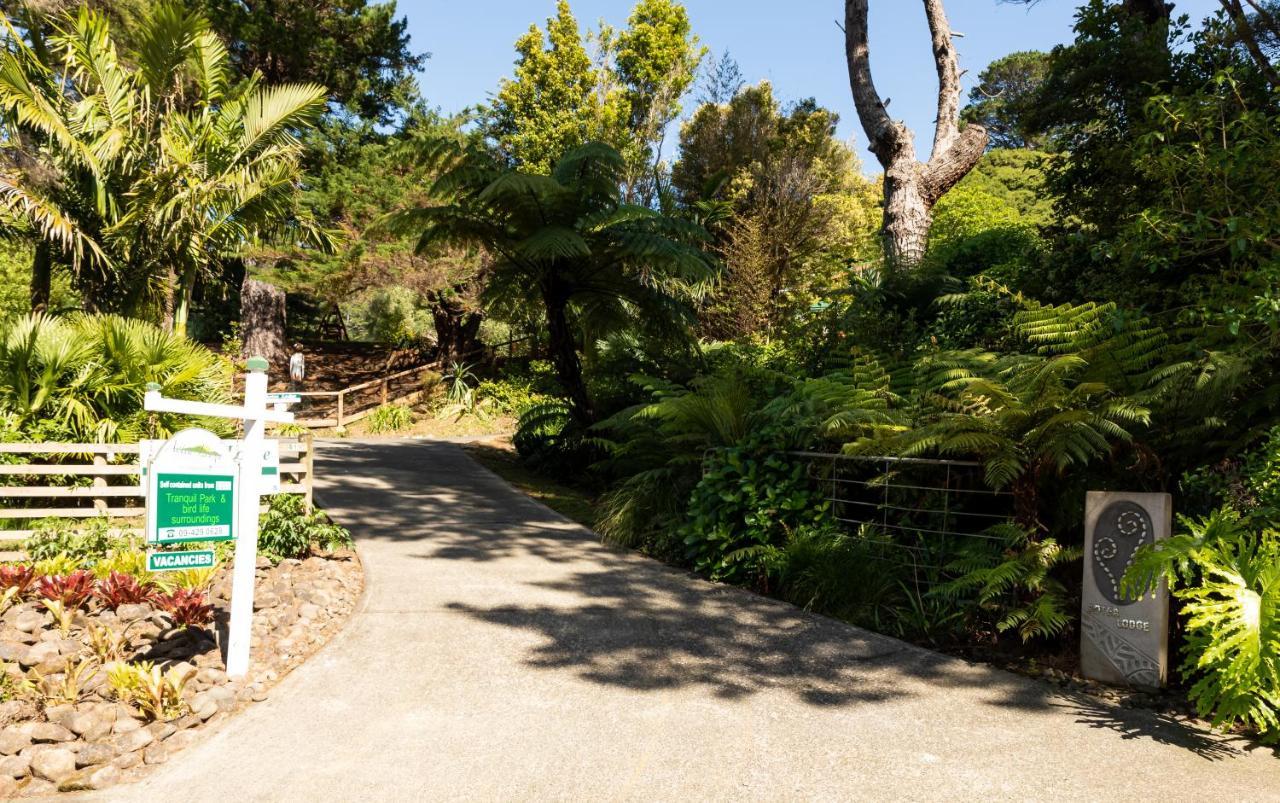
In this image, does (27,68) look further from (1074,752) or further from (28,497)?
(1074,752)

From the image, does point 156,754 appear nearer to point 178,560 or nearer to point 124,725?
point 124,725

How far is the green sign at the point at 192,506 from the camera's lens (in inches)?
174

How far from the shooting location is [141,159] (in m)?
11.0

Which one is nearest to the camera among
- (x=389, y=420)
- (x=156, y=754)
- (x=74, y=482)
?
(x=156, y=754)

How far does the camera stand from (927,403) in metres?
6.63

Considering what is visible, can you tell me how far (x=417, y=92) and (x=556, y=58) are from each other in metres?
4.94

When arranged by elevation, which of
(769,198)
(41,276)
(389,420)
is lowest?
(389,420)

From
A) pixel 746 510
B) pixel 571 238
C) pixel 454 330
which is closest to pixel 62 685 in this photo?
pixel 746 510

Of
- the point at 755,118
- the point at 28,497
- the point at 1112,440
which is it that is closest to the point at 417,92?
the point at 755,118

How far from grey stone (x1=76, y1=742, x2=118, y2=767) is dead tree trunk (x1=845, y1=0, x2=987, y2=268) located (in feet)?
35.4

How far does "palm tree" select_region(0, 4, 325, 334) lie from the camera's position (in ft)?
33.9

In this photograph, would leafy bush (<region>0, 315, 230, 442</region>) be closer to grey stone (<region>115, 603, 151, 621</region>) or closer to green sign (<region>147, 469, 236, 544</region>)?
grey stone (<region>115, 603, 151, 621</region>)

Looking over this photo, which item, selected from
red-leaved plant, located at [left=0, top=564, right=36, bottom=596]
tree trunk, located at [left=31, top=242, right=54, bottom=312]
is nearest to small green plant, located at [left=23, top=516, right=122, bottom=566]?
red-leaved plant, located at [left=0, top=564, right=36, bottom=596]

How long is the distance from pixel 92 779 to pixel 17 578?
3029 millimetres
